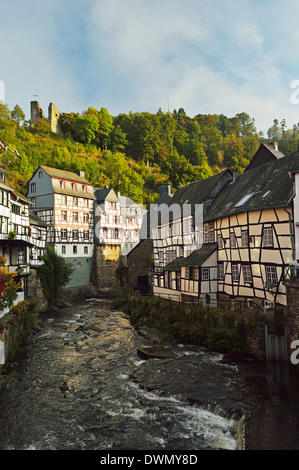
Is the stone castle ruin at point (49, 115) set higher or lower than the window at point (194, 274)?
higher

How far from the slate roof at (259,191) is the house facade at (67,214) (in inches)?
791

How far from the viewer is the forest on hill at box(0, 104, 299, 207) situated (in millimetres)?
53856

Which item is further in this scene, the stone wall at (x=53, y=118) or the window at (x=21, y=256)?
the stone wall at (x=53, y=118)

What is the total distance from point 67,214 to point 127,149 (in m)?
39.9

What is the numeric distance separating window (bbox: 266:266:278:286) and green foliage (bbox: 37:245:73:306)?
21.1m

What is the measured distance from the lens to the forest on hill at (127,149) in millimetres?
53856

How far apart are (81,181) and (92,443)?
35.5 m

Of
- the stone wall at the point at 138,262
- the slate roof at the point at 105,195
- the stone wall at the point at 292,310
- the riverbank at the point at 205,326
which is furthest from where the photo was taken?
the slate roof at the point at 105,195

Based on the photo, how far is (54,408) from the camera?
11.9 m

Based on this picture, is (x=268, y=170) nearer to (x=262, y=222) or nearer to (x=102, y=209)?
(x=262, y=222)

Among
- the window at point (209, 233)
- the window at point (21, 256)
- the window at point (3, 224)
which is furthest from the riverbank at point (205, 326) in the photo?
the window at point (3, 224)

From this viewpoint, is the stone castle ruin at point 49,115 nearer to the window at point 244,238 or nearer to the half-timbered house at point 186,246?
the half-timbered house at point 186,246

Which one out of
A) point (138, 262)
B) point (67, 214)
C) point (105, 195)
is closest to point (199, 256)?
point (138, 262)

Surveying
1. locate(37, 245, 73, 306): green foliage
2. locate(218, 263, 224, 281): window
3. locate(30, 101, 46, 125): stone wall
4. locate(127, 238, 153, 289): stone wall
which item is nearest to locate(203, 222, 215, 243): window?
locate(218, 263, 224, 281): window
